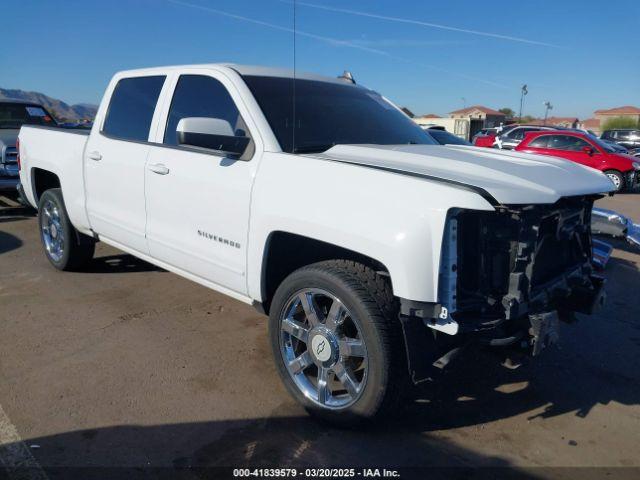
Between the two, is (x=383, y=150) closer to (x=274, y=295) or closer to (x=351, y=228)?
(x=351, y=228)

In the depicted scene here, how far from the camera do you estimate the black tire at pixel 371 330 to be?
9.11 ft

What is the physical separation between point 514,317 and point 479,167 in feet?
2.68

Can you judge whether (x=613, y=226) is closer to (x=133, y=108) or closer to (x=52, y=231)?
(x=133, y=108)

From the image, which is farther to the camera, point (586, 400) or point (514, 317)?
point (586, 400)

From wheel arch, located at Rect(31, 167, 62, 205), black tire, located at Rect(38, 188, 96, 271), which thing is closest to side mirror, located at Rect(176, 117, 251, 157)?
black tire, located at Rect(38, 188, 96, 271)

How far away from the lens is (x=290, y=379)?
3301 millimetres

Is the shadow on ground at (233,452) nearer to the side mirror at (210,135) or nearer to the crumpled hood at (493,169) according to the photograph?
the crumpled hood at (493,169)

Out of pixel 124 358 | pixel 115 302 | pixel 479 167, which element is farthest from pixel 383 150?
pixel 115 302

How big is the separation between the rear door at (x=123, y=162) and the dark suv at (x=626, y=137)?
2675 cm

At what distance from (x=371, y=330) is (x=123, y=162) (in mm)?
2709

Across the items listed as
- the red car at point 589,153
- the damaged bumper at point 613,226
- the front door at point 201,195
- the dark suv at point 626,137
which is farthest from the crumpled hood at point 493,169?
the dark suv at point 626,137

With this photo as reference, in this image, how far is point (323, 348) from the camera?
3111 mm

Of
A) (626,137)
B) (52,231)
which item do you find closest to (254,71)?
(52,231)

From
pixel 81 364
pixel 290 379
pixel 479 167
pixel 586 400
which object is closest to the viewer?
pixel 479 167
